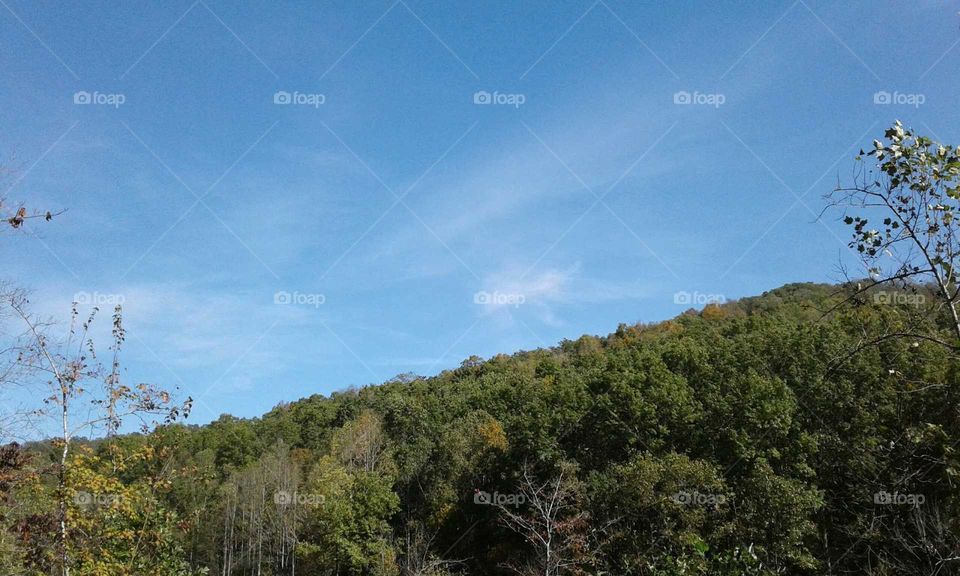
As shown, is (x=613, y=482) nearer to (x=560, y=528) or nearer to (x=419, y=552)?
(x=560, y=528)

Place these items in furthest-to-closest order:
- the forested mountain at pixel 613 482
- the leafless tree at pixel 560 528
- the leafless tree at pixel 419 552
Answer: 1. the leafless tree at pixel 419 552
2. the leafless tree at pixel 560 528
3. the forested mountain at pixel 613 482

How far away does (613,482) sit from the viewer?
94.8 ft

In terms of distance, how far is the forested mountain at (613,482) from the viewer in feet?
40.3

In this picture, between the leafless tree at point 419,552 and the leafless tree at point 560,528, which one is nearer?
the leafless tree at point 560,528

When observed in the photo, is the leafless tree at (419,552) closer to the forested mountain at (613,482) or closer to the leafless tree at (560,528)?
the forested mountain at (613,482)

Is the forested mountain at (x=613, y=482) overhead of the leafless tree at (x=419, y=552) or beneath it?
overhead

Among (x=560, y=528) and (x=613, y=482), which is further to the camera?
(x=613, y=482)

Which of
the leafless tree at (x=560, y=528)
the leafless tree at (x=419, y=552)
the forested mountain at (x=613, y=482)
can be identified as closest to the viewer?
the forested mountain at (x=613, y=482)

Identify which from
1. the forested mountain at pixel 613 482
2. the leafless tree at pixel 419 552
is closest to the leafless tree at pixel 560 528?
the forested mountain at pixel 613 482

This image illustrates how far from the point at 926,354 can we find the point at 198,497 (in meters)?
49.8

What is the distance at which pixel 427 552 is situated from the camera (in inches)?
1564

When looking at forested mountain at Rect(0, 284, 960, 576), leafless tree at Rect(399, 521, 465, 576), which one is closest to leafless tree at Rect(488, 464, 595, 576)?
forested mountain at Rect(0, 284, 960, 576)

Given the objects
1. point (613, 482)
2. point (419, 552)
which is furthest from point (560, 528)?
point (419, 552)

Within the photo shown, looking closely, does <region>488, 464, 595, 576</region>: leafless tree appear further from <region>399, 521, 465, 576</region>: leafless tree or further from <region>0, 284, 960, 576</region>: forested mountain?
<region>399, 521, 465, 576</region>: leafless tree
